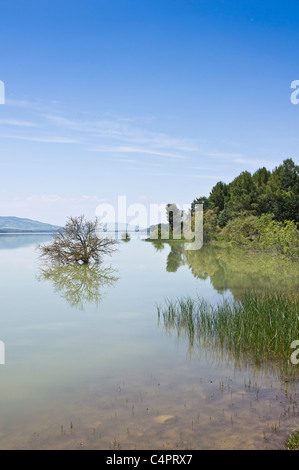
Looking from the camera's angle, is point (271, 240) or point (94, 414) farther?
point (271, 240)

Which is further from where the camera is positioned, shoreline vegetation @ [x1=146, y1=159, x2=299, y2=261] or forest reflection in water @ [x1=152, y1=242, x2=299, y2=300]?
shoreline vegetation @ [x1=146, y1=159, x2=299, y2=261]

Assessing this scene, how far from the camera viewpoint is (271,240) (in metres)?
26.3

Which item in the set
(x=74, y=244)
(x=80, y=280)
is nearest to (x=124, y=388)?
(x=80, y=280)

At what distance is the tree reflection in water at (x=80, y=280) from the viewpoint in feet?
47.3

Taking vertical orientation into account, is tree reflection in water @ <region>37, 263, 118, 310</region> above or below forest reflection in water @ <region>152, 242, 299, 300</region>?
below

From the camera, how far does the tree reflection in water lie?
568 inches

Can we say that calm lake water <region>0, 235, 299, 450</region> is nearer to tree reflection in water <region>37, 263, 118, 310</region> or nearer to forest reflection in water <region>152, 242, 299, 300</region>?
tree reflection in water <region>37, 263, 118, 310</region>

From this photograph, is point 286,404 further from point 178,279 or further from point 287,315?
point 178,279

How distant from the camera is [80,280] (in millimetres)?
18891

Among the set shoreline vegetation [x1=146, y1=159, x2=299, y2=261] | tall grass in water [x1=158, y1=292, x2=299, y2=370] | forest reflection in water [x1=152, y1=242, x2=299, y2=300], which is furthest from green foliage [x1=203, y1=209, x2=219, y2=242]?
tall grass in water [x1=158, y1=292, x2=299, y2=370]

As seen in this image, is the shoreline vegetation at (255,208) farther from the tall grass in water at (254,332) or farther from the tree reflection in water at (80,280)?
the tall grass in water at (254,332)

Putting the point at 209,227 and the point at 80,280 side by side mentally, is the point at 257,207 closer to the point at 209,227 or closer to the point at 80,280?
the point at 209,227
